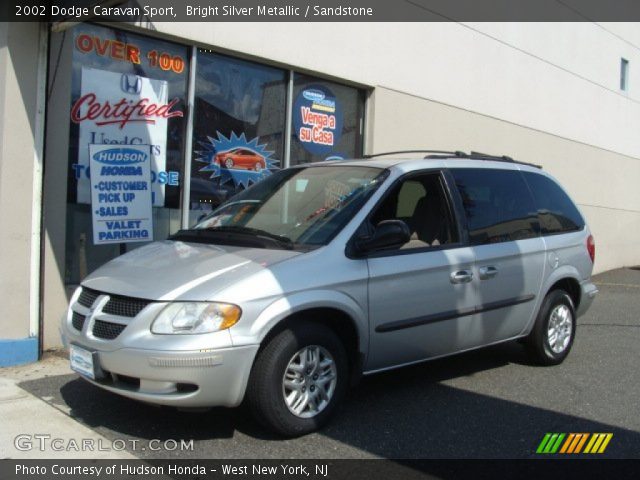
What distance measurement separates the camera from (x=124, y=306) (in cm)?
403

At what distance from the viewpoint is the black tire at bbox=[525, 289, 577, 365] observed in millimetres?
5969

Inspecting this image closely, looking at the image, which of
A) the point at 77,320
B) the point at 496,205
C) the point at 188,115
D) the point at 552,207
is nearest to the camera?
the point at 77,320

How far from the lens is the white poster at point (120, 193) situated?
256 inches

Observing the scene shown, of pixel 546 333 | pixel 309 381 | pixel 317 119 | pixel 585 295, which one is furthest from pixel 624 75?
pixel 309 381

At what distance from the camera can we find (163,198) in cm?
750

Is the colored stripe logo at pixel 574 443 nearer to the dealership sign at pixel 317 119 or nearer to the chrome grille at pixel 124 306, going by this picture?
the chrome grille at pixel 124 306

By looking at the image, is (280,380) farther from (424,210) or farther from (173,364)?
(424,210)

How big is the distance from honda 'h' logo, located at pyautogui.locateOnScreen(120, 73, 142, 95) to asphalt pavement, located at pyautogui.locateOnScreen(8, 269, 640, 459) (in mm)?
3180

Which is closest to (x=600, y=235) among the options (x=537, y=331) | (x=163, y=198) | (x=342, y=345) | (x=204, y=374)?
(x=537, y=331)

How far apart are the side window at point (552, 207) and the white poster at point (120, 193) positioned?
12.4ft

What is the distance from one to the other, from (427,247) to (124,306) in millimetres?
2241

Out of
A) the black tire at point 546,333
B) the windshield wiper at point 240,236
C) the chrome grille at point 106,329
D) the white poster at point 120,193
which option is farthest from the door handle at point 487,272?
the white poster at point 120,193

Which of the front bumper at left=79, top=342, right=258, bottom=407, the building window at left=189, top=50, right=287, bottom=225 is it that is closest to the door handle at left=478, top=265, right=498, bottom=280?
the front bumper at left=79, top=342, right=258, bottom=407

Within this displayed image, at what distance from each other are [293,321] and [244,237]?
2.58 feet
